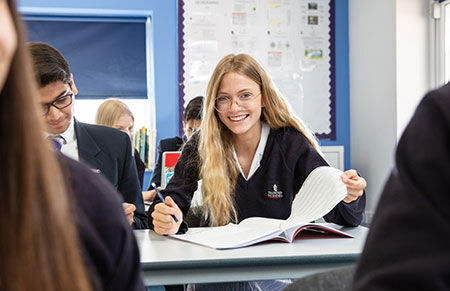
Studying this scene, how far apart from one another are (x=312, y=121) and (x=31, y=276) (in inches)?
164

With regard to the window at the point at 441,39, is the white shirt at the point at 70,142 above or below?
below

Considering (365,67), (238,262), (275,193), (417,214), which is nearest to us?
(417,214)

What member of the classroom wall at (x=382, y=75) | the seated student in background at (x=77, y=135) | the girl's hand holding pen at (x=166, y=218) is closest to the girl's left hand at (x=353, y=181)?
the girl's hand holding pen at (x=166, y=218)

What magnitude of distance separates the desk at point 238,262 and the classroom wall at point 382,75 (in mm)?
2366

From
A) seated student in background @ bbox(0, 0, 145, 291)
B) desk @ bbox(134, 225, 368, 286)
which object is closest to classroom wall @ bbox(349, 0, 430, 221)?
desk @ bbox(134, 225, 368, 286)

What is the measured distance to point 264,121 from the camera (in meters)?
2.12

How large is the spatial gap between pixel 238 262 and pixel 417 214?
88 cm

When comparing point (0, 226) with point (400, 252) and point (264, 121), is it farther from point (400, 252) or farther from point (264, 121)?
point (264, 121)

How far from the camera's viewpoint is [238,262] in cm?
127

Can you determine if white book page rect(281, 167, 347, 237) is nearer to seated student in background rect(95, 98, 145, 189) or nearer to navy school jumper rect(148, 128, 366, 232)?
navy school jumper rect(148, 128, 366, 232)

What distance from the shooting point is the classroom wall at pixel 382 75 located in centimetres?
372

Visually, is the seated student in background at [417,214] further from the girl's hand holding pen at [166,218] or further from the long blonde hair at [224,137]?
the long blonde hair at [224,137]

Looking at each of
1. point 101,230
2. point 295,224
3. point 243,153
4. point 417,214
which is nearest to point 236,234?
point 295,224

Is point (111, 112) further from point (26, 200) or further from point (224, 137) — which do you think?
point (26, 200)
